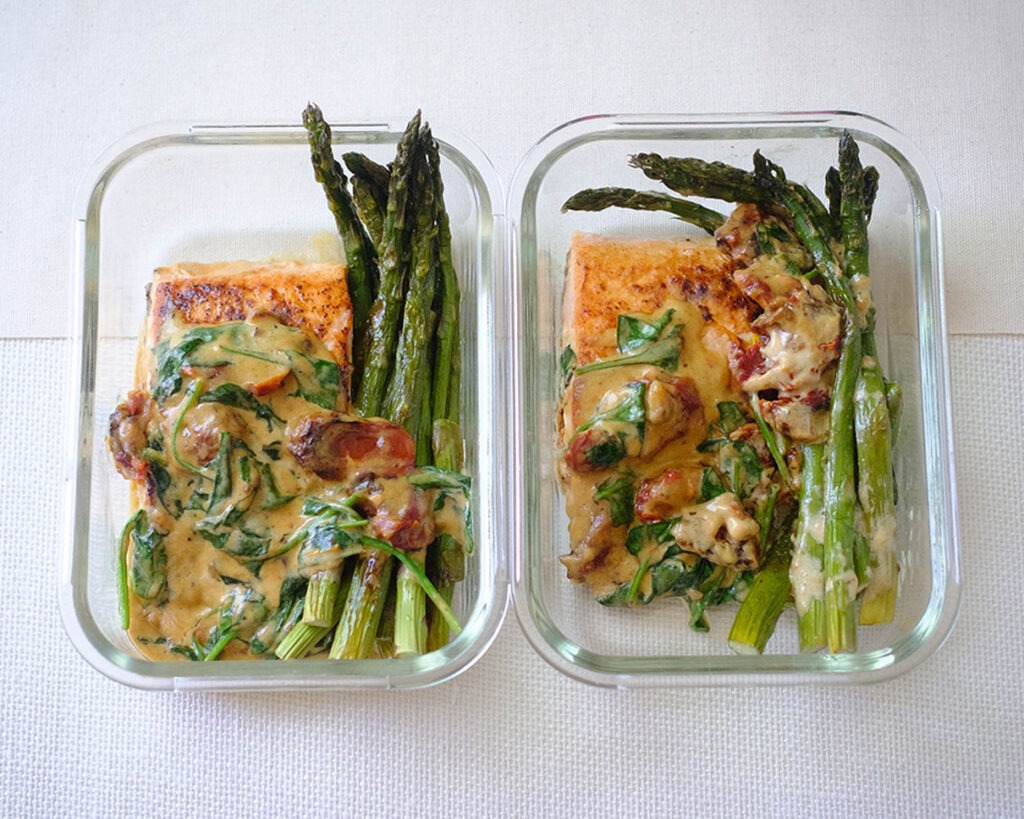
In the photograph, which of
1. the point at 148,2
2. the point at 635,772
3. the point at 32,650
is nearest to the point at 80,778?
the point at 32,650

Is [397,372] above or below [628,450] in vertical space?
above

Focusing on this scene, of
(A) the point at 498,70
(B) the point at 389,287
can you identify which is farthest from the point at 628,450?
(A) the point at 498,70

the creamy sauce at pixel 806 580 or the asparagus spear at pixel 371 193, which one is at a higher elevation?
the asparagus spear at pixel 371 193

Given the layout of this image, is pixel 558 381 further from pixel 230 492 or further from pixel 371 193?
pixel 230 492

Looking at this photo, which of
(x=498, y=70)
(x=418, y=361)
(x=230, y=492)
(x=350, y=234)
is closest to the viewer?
(x=230, y=492)

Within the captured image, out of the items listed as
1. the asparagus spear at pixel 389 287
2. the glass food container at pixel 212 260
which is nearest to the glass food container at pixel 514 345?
the glass food container at pixel 212 260

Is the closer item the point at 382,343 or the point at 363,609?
the point at 363,609

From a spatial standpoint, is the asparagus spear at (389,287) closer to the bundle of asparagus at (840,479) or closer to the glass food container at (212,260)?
the glass food container at (212,260)
